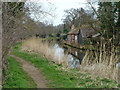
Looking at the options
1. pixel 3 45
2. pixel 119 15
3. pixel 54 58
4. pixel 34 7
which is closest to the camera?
pixel 3 45

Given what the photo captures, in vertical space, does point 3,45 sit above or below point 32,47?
above

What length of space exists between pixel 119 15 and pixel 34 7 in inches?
420

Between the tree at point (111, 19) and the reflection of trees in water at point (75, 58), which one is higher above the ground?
the tree at point (111, 19)

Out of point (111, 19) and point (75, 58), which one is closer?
point (75, 58)

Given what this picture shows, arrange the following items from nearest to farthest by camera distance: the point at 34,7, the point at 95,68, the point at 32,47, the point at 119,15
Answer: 1. the point at 95,68
2. the point at 34,7
3. the point at 32,47
4. the point at 119,15

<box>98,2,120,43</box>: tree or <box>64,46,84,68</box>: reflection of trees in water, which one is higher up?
<box>98,2,120,43</box>: tree

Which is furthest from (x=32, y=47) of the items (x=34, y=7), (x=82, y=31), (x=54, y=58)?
(x=82, y=31)

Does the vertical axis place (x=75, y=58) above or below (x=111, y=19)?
below

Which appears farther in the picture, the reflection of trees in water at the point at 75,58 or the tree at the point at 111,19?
the tree at the point at 111,19

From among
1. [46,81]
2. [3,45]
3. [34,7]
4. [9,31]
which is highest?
[34,7]

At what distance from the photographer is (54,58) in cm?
1007

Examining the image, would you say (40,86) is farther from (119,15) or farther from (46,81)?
(119,15)

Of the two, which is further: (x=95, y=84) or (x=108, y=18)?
(x=108, y=18)

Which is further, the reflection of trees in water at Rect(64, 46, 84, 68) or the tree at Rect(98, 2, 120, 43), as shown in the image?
the tree at Rect(98, 2, 120, 43)
